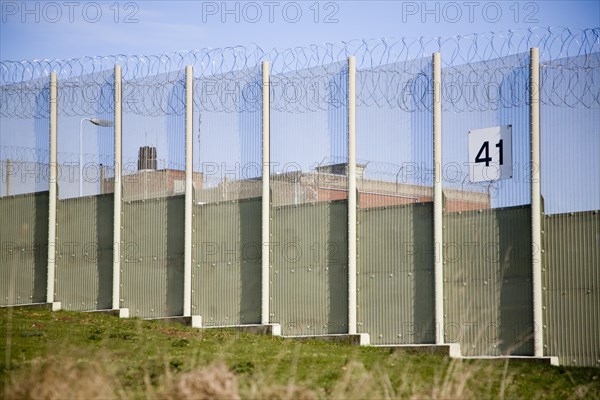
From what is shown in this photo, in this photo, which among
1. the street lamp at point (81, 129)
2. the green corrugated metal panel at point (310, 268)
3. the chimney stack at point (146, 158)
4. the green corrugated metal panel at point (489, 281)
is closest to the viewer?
the green corrugated metal panel at point (489, 281)

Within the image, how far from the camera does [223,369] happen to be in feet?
34.7

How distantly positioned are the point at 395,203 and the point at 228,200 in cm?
378

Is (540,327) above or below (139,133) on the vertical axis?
below

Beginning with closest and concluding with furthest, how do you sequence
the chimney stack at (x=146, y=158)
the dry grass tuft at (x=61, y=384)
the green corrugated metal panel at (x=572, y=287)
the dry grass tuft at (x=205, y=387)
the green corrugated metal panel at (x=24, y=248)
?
the dry grass tuft at (x=205, y=387) < the dry grass tuft at (x=61, y=384) < the green corrugated metal panel at (x=572, y=287) < the chimney stack at (x=146, y=158) < the green corrugated metal panel at (x=24, y=248)

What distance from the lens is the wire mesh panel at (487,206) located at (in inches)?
671

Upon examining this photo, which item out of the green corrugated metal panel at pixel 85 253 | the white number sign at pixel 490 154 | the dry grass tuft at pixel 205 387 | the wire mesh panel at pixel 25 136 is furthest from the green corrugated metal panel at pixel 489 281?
the wire mesh panel at pixel 25 136

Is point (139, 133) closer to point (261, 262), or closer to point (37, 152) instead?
point (37, 152)

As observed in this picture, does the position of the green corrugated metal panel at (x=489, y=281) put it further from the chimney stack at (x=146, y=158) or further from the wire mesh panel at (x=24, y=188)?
the wire mesh panel at (x=24, y=188)

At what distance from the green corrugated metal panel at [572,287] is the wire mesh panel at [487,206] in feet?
1.14

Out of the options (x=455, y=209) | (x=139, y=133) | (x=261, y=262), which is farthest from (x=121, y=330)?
(x=455, y=209)

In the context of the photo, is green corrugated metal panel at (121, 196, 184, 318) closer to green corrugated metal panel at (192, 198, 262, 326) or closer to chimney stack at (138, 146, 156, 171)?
green corrugated metal panel at (192, 198, 262, 326)

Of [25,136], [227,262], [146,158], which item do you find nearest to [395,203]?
[227,262]

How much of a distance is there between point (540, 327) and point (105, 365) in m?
7.98

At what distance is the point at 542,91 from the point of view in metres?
17.0
